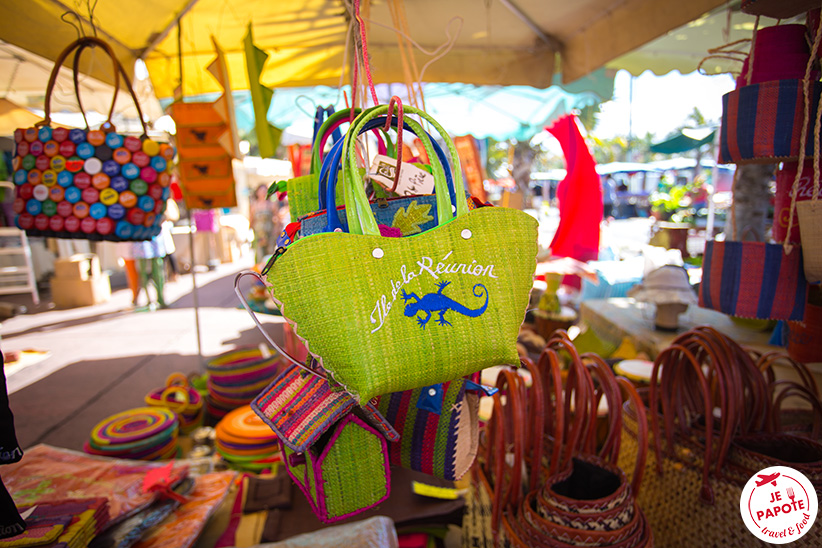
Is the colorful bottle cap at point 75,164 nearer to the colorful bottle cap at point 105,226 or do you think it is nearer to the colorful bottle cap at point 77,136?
the colorful bottle cap at point 77,136

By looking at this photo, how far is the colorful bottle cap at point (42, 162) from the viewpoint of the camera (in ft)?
4.85

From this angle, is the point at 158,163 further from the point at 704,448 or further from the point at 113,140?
the point at 704,448

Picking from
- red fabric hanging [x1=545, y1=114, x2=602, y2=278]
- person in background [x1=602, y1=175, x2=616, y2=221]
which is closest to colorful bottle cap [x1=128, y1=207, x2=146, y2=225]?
red fabric hanging [x1=545, y1=114, x2=602, y2=278]

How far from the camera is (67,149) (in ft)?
4.92

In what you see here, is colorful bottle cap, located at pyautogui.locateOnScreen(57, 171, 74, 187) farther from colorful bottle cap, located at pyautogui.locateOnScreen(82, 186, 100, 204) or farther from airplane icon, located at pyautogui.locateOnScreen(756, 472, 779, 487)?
airplane icon, located at pyautogui.locateOnScreen(756, 472, 779, 487)

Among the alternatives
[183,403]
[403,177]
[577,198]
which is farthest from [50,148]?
[577,198]

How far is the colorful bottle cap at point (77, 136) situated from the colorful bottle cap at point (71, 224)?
25cm

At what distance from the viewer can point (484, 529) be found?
4.71 ft

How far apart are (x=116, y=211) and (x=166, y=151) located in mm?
283

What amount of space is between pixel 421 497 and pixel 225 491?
2.40ft

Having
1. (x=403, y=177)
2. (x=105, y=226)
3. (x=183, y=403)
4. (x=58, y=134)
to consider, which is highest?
(x=58, y=134)

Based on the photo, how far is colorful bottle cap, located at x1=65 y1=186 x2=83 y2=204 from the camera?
151 cm

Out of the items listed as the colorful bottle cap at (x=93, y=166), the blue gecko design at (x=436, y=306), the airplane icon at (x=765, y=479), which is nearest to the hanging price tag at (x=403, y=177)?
the blue gecko design at (x=436, y=306)

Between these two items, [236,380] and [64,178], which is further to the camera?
[236,380]
